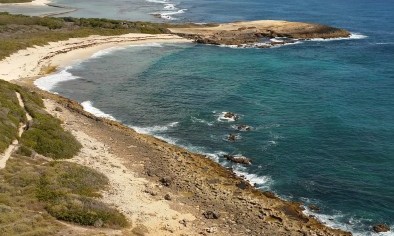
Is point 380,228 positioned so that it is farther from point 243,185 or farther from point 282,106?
point 282,106

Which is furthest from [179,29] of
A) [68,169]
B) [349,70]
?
[68,169]

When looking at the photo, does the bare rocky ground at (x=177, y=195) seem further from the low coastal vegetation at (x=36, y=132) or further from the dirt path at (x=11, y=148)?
the dirt path at (x=11, y=148)

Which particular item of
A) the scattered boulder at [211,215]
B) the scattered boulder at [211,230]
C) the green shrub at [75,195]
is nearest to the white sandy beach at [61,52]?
the green shrub at [75,195]

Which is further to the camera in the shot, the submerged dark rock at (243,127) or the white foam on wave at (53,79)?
the white foam on wave at (53,79)


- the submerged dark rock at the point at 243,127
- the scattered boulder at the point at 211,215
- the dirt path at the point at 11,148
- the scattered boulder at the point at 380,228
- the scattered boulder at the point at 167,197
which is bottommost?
the scattered boulder at the point at 380,228

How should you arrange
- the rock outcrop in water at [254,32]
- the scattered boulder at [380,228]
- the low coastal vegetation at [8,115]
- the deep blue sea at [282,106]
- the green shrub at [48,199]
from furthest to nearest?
the rock outcrop in water at [254,32], the deep blue sea at [282,106], the low coastal vegetation at [8,115], the scattered boulder at [380,228], the green shrub at [48,199]

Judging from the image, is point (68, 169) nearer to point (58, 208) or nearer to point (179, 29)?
point (58, 208)
